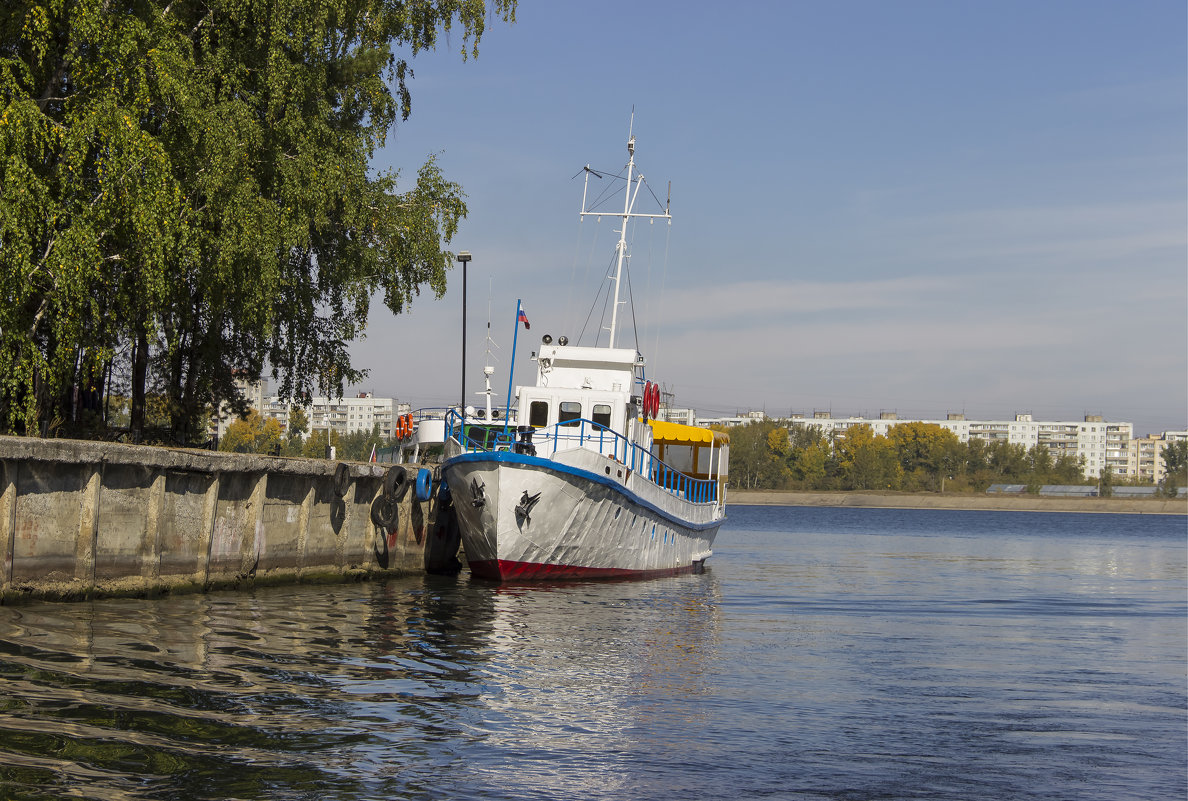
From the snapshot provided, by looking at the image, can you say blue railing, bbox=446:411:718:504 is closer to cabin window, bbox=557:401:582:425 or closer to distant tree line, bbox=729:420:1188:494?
cabin window, bbox=557:401:582:425

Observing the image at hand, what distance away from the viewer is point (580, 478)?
2242 cm

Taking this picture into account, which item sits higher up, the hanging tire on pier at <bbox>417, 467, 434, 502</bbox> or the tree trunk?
the tree trunk

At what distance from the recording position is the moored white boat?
2220cm

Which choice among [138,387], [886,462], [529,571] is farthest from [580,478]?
[886,462]

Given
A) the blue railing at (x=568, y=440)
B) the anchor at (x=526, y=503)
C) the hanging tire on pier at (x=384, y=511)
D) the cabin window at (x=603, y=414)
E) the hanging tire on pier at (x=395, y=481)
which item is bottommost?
the hanging tire on pier at (x=384, y=511)

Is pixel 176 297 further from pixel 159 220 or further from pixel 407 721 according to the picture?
pixel 407 721

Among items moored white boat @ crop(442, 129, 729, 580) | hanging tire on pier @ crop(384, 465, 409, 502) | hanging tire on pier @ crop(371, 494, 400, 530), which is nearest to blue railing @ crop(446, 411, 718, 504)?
moored white boat @ crop(442, 129, 729, 580)

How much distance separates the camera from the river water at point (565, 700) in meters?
8.35

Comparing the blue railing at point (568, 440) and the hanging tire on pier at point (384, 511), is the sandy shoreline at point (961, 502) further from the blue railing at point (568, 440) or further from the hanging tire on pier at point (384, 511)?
the hanging tire on pier at point (384, 511)

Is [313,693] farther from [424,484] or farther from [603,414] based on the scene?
[603,414]

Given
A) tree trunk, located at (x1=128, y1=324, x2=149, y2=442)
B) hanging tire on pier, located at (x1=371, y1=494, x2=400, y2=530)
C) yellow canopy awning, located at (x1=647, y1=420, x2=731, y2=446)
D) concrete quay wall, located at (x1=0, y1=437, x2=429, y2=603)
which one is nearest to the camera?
concrete quay wall, located at (x1=0, y1=437, x2=429, y2=603)

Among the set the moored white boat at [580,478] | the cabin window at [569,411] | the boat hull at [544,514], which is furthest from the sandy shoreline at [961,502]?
the boat hull at [544,514]

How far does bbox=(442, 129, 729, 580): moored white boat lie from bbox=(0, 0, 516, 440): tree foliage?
393 cm

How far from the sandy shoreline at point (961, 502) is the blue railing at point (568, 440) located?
4613 inches
